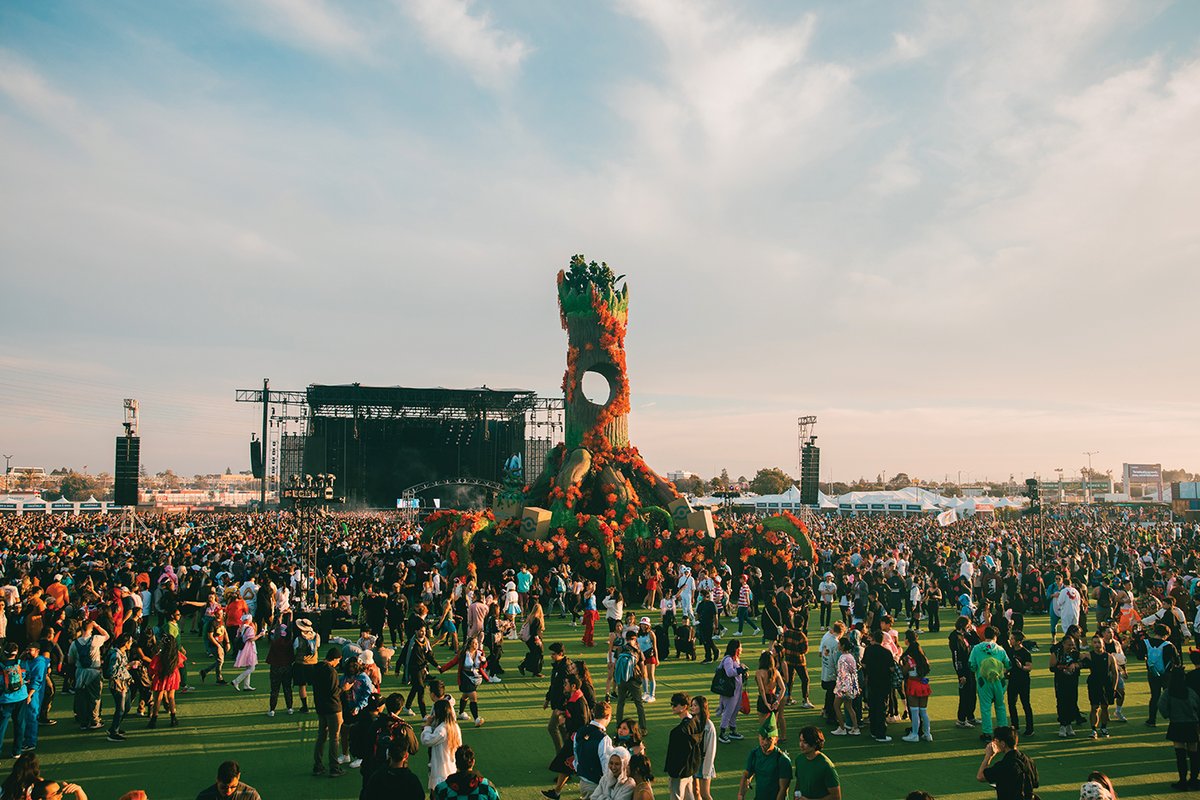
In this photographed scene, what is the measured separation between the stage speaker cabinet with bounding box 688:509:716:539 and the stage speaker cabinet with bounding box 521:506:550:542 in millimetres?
3696

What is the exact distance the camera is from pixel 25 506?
199 ft

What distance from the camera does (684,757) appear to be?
6.77 m

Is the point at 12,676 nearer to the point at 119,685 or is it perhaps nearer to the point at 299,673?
the point at 119,685

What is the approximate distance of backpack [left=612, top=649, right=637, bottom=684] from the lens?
992 cm

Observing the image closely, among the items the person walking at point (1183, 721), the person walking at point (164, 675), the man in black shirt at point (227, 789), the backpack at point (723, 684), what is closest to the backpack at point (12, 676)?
the person walking at point (164, 675)

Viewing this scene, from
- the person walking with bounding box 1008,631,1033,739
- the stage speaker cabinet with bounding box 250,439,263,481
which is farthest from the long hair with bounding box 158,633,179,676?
the stage speaker cabinet with bounding box 250,439,263,481

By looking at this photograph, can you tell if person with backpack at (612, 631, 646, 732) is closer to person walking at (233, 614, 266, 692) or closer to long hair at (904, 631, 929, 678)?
long hair at (904, 631, 929, 678)

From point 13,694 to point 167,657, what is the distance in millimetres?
Result: 1636

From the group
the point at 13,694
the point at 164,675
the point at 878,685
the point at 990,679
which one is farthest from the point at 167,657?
the point at 990,679

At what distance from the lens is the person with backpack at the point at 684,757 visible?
677 centimetres

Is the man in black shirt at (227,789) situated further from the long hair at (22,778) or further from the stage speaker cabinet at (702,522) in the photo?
the stage speaker cabinet at (702,522)

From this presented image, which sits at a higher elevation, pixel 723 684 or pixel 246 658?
pixel 723 684

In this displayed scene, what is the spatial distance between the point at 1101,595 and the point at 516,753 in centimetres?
1300

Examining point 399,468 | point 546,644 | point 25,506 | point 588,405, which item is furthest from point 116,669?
point 25,506
